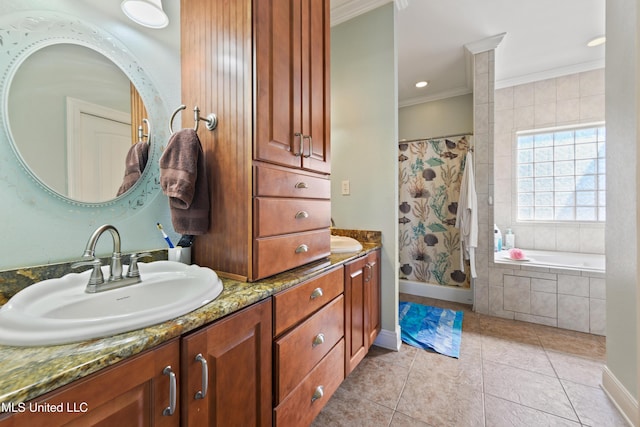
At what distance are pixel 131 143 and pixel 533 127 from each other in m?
4.33

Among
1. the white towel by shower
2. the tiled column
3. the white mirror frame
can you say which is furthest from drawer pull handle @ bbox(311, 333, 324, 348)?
the tiled column

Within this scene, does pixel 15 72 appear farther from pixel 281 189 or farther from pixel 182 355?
pixel 182 355

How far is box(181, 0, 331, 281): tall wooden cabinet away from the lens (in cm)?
96

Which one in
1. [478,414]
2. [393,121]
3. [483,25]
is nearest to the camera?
[478,414]

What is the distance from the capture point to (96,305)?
2.50 feet

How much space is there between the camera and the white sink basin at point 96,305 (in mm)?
520

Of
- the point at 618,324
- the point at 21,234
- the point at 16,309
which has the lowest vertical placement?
the point at 618,324

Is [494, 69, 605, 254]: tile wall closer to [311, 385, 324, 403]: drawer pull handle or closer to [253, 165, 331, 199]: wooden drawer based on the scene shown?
[253, 165, 331, 199]: wooden drawer

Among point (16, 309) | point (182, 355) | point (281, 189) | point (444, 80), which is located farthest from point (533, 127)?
point (16, 309)

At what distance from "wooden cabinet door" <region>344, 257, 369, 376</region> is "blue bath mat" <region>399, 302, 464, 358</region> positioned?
0.66 meters

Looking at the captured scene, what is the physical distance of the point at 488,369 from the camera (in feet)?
5.74

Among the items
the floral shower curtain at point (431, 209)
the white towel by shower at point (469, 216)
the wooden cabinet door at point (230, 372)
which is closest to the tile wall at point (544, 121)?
the floral shower curtain at point (431, 209)

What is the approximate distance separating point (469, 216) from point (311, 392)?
2.37 m

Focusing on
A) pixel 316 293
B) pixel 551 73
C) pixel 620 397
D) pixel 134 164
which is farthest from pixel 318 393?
pixel 551 73
